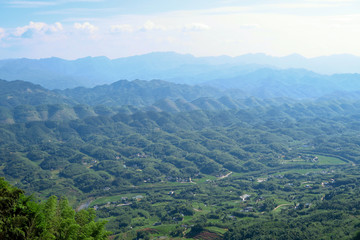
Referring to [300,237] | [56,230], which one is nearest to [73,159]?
[300,237]

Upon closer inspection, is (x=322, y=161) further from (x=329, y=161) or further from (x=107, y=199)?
(x=107, y=199)

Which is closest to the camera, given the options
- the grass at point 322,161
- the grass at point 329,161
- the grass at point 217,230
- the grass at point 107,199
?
the grass at point 217,230

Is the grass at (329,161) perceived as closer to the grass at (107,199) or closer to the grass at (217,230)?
the grass at (217,230)

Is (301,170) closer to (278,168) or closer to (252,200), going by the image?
(278,168)

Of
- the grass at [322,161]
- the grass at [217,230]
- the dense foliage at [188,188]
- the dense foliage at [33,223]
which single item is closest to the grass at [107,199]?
the dense foliage at [188,188]

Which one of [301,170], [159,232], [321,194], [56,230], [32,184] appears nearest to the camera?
[56,230]

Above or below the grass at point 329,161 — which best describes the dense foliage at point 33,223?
above

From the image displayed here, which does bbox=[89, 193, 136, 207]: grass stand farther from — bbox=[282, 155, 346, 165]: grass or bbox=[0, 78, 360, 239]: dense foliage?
bbox=[282, 155, 346, 165]: grass

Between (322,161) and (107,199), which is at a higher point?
(107,199)

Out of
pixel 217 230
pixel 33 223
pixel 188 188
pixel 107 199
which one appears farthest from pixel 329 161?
pixel 33 223

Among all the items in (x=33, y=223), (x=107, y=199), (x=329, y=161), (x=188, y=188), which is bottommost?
(x=329, y=161)

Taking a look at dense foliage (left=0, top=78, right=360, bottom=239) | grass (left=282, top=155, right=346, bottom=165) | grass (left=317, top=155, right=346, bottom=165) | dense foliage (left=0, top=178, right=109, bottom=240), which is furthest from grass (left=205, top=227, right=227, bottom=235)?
grass (left=317, top=155, right=346, bottom=165)
